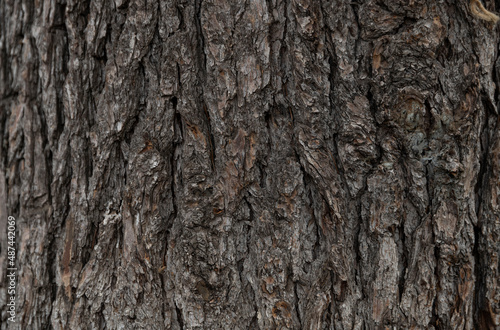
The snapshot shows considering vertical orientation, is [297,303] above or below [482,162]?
below

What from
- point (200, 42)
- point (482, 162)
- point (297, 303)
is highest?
point (200, 42)

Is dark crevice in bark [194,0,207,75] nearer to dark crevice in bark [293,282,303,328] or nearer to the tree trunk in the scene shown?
the tree trunk

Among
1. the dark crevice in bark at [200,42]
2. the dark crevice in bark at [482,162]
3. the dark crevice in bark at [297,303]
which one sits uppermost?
the dark crevice in bark at [200,42]

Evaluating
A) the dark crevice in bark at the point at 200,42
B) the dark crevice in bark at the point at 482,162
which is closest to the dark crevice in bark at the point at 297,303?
the dark crevice in bark at the point at 482,162

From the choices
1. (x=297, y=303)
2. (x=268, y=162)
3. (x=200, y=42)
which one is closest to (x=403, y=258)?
(x=297, y=303)

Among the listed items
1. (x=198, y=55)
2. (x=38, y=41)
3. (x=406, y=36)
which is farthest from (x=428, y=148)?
(x=38, y=41)

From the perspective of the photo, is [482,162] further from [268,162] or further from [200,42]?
[200,42]

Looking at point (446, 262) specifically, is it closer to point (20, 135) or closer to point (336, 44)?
point (336, 44)

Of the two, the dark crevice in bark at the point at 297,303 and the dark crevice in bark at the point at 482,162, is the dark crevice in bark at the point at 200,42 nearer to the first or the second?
the dark crevice in bark at the point at 297,303

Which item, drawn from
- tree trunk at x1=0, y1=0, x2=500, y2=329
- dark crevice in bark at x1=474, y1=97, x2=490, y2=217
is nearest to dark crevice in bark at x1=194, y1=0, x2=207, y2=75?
tree trunk at x1=0, y1=0, x2=500, y2=329

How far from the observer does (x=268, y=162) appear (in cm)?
125

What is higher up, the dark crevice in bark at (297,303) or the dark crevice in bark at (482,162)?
the dark crevice in bark at (482,162)

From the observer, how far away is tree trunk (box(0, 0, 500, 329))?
119 centimetres

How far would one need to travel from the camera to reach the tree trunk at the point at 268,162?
1190 mm
